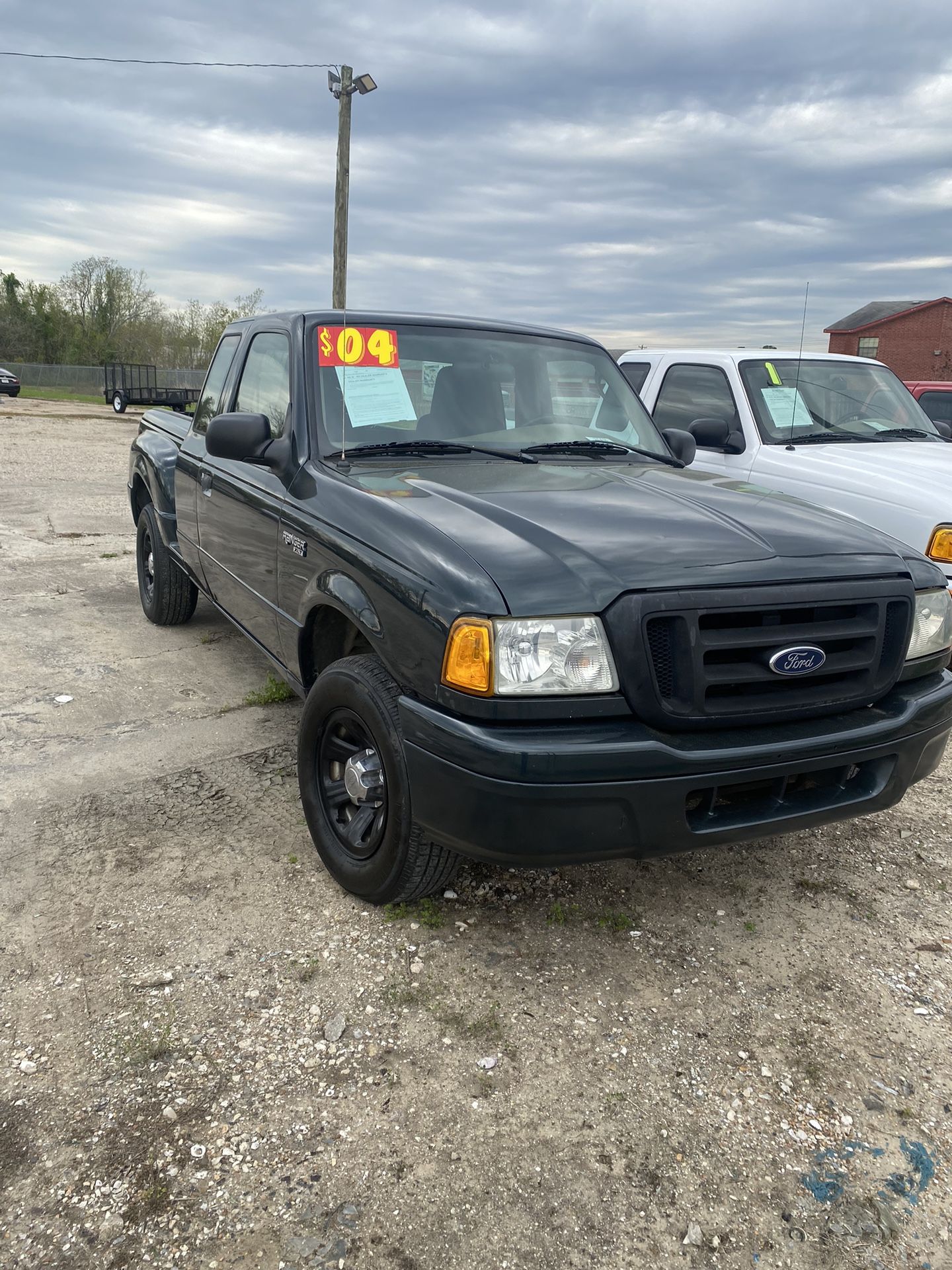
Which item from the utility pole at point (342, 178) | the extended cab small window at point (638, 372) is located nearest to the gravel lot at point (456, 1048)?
the extended cab small window at point (638, 372)

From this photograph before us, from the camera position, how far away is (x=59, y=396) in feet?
153

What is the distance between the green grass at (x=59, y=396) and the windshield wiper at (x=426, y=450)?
40835mm

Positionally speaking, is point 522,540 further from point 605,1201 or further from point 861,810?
point 605,1201

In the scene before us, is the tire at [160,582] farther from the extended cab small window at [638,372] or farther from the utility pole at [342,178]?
the utility pole at [342,178]

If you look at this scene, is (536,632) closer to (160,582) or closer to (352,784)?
(352,784)

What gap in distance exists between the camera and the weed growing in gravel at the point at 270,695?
4.97 m

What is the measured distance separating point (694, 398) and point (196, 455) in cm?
345

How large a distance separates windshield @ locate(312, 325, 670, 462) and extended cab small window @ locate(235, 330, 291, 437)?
218 millimetres

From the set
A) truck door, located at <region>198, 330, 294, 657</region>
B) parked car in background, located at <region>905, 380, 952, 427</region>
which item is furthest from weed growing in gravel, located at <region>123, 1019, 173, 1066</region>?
parked car in background, located at <region>905, 380, 952, 427</region>

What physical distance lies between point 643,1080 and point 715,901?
95cm

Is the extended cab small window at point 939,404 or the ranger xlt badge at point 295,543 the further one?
the extended cab small window at point 939,404

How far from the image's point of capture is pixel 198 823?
3.67 meters

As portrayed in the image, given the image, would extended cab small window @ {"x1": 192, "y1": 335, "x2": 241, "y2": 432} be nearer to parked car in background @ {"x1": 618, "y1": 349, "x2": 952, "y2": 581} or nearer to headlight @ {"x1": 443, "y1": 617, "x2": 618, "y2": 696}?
parked car in background @ {"x1": 618, "y1": 349, "x2": 952, "y2": 581}

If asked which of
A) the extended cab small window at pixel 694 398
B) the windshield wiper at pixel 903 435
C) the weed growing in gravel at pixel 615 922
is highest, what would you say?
the extended cab small window at pixel 694 398
